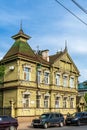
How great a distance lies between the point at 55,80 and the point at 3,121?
2009 cm

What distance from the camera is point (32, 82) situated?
129ft

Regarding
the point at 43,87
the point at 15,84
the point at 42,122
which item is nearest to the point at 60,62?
the point at 43,87

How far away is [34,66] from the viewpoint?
4003cm

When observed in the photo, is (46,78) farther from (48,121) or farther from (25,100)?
(48,121)

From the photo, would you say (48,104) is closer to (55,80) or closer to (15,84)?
(55,80)

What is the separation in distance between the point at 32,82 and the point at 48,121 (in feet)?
28.7

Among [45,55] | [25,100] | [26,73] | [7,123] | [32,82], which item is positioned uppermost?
[45,55]

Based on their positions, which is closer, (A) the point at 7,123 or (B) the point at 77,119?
(A) the point at 7,123

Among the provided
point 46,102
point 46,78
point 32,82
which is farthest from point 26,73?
point 46,102

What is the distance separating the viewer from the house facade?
3734 centimetres

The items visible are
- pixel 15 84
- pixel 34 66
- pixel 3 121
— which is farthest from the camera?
pixel 34 66

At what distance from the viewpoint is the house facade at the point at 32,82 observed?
37.3m

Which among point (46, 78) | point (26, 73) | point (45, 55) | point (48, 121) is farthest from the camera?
point (45, 55)

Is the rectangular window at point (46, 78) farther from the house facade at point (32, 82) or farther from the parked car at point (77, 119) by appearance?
the parked car at point (77, 119)
